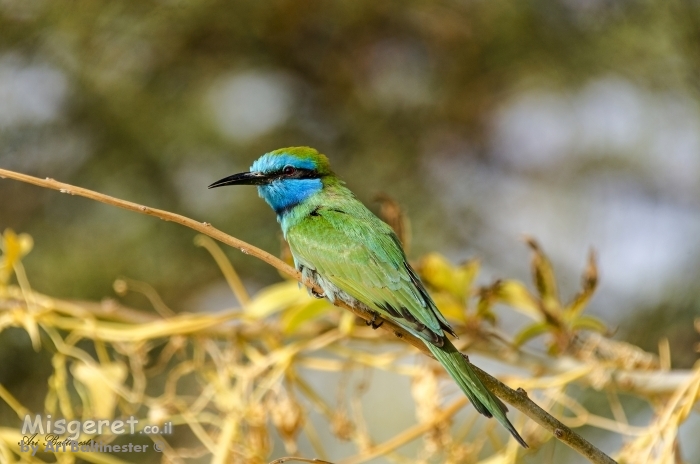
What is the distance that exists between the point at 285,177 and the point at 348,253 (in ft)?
1.15

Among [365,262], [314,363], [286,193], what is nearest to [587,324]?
[365,262]

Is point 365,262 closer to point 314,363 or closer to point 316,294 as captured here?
point 316,294

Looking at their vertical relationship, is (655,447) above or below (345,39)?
below

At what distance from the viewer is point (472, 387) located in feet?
4.16

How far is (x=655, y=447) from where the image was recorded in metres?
1.50

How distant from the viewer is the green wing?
1523 millimetres

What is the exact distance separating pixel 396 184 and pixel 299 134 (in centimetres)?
41

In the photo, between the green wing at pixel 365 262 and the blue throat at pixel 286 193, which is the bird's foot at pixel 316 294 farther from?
the blue throat at pixel 286 193

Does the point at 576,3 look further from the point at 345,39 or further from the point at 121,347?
the point at 121,347

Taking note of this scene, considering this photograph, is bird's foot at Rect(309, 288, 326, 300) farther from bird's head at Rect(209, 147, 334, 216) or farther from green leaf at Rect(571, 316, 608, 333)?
green leaf at Rect(571, 316, 608, 333)

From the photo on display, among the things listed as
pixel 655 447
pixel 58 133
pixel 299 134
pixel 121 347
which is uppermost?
pixel 58 133

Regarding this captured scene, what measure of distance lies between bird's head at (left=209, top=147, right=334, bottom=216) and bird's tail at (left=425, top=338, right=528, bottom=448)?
794mm

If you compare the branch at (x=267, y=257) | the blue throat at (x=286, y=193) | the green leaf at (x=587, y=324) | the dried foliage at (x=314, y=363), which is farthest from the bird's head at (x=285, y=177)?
the branch at (x=267, y=257)

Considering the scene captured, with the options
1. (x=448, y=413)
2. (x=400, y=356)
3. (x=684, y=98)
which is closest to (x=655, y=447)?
(x=448, y=413)
